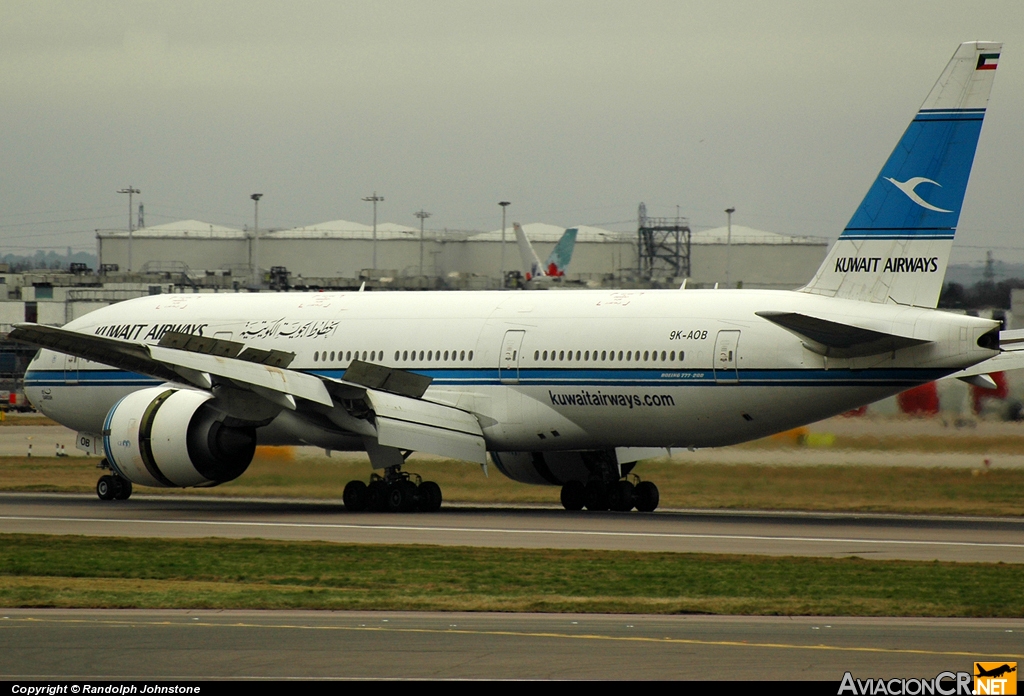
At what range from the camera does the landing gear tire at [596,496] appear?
3288 cm

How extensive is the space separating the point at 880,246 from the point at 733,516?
620 cm

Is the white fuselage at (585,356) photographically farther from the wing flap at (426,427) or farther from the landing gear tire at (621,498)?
the landing gear tire at (621,498)

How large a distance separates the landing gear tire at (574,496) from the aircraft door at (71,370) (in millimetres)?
12769

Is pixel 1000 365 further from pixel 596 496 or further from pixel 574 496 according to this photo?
pixel 574 496

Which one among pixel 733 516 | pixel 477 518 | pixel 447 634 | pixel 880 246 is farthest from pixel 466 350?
pixel 447 634

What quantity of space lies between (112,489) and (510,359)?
10.2 meters

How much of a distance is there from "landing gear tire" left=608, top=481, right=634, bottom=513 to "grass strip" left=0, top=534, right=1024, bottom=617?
9684 mm

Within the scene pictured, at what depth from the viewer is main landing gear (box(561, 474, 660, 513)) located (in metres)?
32.7

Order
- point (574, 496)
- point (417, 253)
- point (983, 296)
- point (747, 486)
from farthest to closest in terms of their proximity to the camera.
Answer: point (417, 253) → point (983, 296) → point (747, 486) → point (574, 496)

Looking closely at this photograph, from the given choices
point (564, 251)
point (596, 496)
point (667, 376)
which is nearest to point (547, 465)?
point (596, 496)

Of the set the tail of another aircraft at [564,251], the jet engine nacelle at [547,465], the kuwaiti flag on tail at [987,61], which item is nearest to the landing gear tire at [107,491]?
the jet engine nacelle at [547,465]

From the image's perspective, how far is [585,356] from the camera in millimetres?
31234

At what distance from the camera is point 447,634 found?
14.6 metres

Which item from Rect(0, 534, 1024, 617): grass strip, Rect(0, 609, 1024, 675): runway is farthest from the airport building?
Rect(0, 609, 1024, 675): runway
